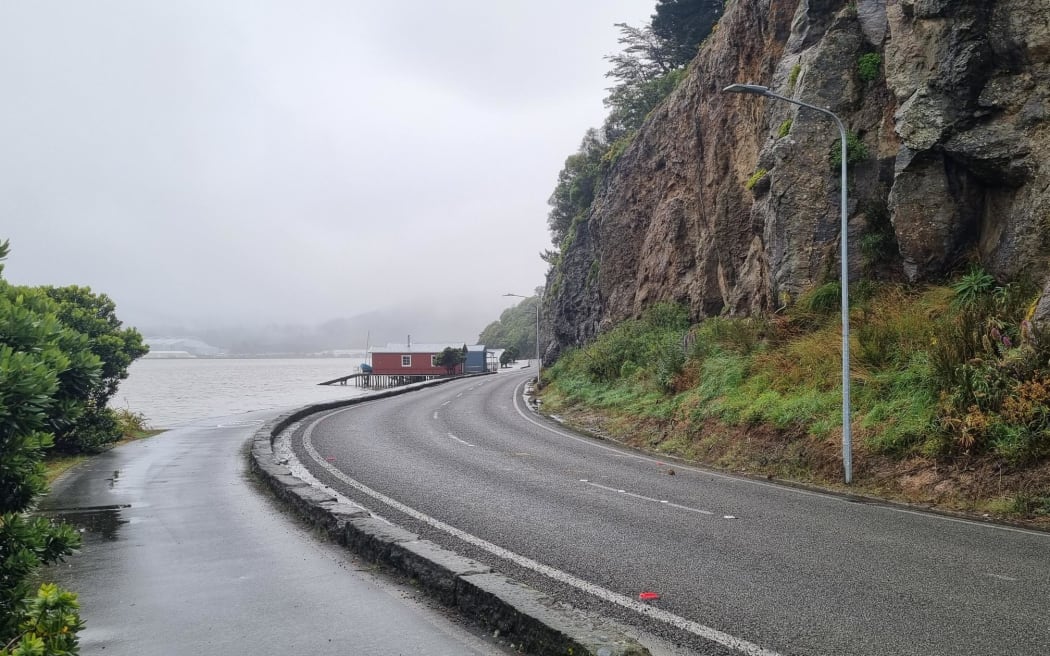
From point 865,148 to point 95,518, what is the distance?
17141 mm

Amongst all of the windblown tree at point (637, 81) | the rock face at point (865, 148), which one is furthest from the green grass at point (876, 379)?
the windblown tree at point (637, 81)

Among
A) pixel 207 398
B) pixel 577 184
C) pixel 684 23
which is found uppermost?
pixel 684 23

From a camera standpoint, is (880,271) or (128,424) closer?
(880,271)

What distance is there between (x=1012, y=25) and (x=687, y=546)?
12463 millimetres

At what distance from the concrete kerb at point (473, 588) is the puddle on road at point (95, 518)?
78.7 inches

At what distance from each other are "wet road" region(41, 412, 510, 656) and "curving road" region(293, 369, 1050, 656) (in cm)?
128

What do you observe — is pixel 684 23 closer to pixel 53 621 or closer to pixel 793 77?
pixel 793 77

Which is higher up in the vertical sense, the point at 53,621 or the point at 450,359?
the point at 450,359

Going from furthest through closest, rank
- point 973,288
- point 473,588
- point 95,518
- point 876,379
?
point 973,288, point 876,379, point 95,518, point 473,588

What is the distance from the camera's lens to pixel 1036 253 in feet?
41.6

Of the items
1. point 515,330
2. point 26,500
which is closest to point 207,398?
point 26,500

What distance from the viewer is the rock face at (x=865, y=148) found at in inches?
528

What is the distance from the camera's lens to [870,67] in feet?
58.5

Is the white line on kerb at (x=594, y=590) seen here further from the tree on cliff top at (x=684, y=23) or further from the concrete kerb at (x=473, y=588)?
the tree on cliff top at (x=684, y=23)
